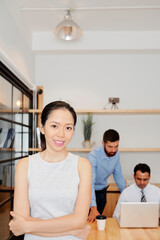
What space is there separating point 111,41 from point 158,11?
2.65 ft

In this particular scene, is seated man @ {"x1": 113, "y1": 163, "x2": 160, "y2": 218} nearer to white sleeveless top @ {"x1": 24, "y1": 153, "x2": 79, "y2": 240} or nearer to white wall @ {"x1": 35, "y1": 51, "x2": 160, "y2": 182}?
white wall @ {"x1": 35, "y1": 51, "x2": 160, "y2": 182}

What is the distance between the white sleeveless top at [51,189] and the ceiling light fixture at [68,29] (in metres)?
2.22

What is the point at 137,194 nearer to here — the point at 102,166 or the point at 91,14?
the point at 102,166

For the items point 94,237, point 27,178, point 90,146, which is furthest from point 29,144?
point 27,178

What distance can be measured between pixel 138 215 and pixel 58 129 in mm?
1301

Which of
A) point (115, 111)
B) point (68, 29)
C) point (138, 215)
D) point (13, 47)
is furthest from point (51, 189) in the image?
point (115, 111)

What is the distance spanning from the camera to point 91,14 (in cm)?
329

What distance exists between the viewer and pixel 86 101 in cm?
407

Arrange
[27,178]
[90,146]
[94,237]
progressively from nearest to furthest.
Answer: [27,178] < [94,237] < [90,146]

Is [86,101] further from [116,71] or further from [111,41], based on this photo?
[111,41]

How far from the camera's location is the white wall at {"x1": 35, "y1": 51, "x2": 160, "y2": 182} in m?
4.04

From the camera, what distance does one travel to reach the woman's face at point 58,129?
3.71 feet

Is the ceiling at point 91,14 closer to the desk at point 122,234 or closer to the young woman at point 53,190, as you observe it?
the young woman at point 53,190

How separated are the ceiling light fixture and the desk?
2.12m
